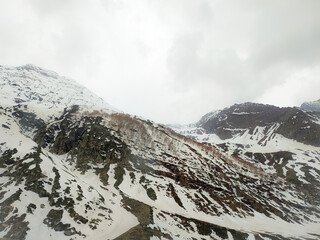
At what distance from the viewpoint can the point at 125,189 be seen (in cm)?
9794

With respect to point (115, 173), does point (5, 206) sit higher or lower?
lower

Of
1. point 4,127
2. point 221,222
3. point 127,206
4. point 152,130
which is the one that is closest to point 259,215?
point 221,222

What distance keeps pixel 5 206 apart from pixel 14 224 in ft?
23.6

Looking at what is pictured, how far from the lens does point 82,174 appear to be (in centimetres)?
10544

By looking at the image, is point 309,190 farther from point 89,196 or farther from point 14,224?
point 14,224

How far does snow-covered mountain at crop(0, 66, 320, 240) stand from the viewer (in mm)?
64625

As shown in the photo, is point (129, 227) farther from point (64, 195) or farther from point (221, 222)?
point (221, 222)

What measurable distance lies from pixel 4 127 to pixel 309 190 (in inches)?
7029

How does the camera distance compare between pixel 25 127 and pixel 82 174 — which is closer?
pixel 82 174

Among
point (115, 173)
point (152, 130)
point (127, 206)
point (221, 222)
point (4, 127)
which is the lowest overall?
point (221, 222)

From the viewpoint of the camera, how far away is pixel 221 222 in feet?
300

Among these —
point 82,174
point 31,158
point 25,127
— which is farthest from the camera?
point 25,127

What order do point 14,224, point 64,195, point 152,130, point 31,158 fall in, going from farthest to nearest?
1. point 152,130
2. point 31,158
3. point 64,195
4. point 14,224

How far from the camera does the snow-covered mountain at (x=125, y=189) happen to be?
64.6 meters
